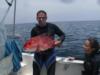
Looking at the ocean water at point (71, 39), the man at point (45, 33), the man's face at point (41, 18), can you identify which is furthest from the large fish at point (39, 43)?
the ocean water at point (71, 39)

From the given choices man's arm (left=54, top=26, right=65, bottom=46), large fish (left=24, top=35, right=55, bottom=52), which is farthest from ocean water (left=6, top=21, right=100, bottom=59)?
man's arm (left=54, top=26, right=65, bottom=46)

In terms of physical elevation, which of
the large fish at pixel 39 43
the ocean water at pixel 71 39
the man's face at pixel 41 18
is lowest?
the ocean water at pixel 71 39

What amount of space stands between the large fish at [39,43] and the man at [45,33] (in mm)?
86

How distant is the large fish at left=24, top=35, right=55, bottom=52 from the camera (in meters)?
4.89

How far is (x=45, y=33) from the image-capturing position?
4.98m

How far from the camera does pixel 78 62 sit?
5.56 metres

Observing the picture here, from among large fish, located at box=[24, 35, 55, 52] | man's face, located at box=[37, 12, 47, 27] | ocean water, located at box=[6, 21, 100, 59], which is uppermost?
man's face, located at box=[37, 12, 47, 27]

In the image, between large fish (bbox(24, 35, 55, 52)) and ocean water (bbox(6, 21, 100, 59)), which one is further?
ocean water (bbox(6, 21, 100, 59))

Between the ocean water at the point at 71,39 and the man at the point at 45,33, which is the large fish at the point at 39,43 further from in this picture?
the ocean water at the point at 71,39

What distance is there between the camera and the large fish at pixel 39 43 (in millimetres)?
4895

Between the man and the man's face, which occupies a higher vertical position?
the man's face

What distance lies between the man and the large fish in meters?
0.09

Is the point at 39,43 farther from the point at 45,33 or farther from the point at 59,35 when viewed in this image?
the point at 59,35

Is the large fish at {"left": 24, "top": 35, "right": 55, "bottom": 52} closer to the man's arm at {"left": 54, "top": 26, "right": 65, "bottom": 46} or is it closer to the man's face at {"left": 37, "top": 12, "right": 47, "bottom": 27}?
the man's arm at {"left": 54, "top": 26, "right": 65, "bottom": 46}
